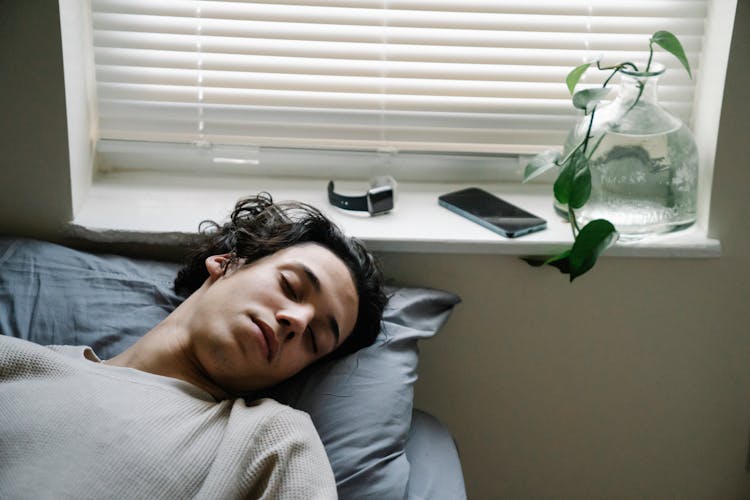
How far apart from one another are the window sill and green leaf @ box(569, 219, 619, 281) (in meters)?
0.08

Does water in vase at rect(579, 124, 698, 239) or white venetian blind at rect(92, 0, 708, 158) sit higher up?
white venetian blind at rect(92, 0, 708, 158)

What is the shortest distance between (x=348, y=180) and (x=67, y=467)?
915 millimetres

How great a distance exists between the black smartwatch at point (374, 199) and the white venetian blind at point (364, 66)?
0.14 metres

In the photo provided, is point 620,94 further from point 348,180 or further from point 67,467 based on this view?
point 67,467

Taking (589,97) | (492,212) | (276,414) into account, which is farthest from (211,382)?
(589,97)

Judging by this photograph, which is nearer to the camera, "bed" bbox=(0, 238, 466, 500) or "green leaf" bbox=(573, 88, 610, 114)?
"bed" bbox=(0, 238, 466, 500)

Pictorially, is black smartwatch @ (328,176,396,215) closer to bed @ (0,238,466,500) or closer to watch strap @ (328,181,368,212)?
watch strap @ (328,181,368,212)

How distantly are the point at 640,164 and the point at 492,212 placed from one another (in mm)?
284

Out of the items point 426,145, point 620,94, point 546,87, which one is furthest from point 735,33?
point 426,145

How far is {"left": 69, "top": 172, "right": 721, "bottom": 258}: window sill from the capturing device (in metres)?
1.61

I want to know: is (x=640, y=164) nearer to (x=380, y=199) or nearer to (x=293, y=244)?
(x=380, y=199)

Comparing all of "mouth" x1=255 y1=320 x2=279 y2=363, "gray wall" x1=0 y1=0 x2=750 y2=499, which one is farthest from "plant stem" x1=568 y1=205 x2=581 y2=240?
"mouth" x1=255 y1=320 x2=279 y2=363

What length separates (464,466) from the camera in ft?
5.95

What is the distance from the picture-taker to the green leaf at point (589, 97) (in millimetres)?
1540
